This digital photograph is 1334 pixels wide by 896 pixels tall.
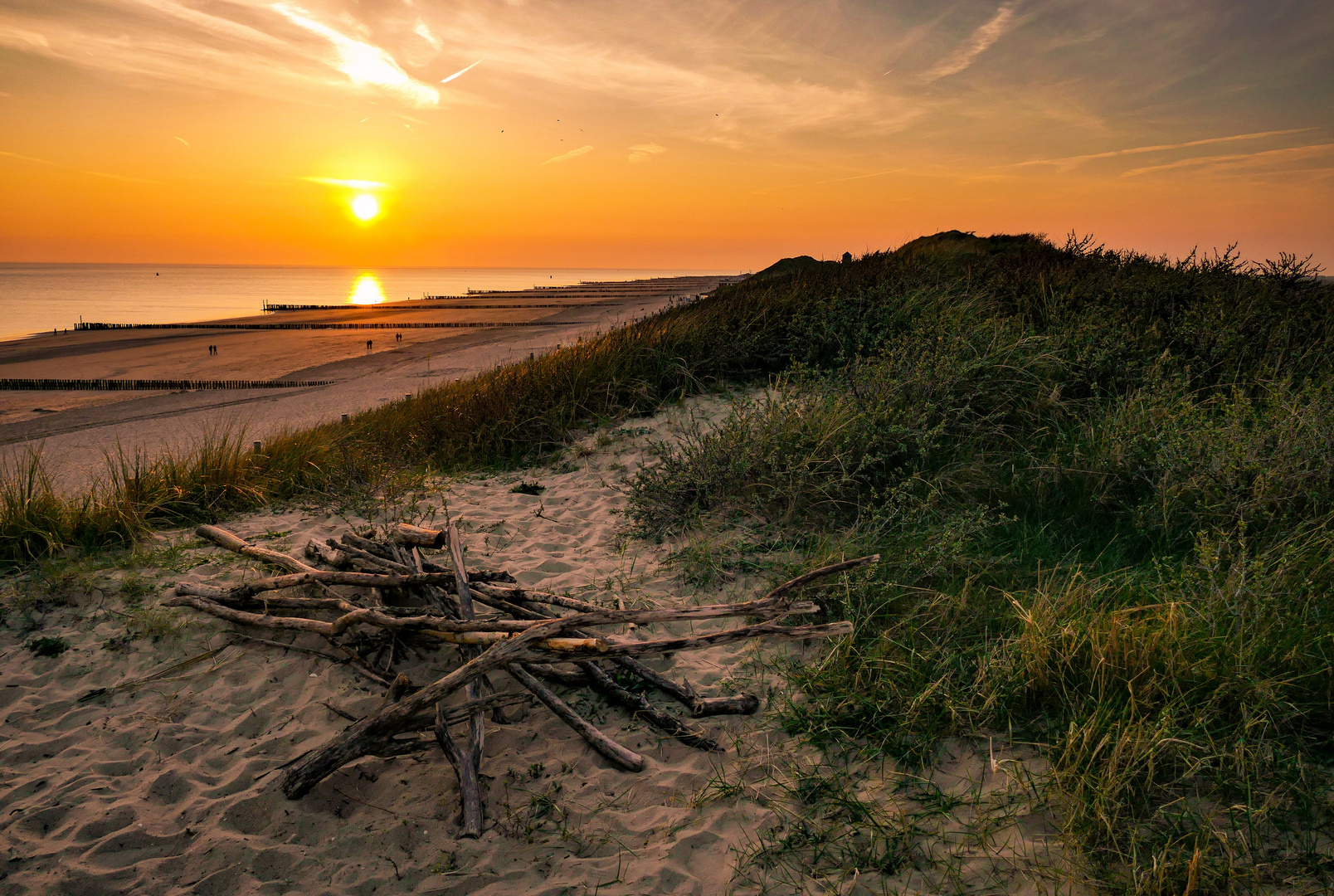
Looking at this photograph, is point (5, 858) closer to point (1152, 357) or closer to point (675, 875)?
point (675, 875)

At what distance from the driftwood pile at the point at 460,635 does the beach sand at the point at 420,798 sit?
10 cm

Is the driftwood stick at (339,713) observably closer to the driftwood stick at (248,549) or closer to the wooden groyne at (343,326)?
the driftwood stick at (248,549)

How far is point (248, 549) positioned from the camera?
4.91m

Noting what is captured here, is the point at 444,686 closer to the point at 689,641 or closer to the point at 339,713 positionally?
the point at 339,713

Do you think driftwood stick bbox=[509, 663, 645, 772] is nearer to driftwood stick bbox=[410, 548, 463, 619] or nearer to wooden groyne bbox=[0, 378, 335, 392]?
driftwood stick bbox=[410, 548, 463, 619]

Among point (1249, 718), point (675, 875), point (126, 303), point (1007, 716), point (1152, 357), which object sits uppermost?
point (126, 303)

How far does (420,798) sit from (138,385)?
18.7 m

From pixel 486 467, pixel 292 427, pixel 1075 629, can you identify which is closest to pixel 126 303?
pixel 292 427

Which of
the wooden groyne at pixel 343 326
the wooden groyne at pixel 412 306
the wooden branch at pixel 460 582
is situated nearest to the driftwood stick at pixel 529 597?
the wooden branch at pixel 460 582

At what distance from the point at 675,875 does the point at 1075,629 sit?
2.21 metres

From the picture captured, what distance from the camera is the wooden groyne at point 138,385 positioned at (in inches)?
640

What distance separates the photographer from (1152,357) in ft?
23.6

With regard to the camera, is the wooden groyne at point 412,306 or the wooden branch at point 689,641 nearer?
the wooden branch at point 689,641

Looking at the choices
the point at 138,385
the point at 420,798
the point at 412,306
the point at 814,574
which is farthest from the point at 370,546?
the point at 412,306
